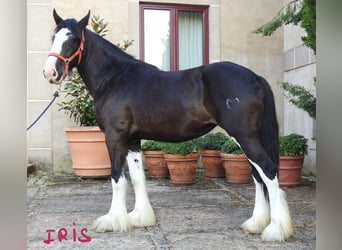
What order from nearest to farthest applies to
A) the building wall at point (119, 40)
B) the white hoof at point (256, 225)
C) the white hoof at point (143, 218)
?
the white hoof at point (256, 225) → the white hoof at point (143, 218) → the building wall at point (119, 40)

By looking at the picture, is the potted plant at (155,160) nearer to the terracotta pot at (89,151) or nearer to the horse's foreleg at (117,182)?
the terracotta pot at (89,151)

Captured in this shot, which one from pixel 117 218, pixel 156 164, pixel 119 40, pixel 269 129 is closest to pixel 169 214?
pixel 117 218

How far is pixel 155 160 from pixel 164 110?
223 centimetres

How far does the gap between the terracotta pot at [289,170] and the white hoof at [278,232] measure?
189cm

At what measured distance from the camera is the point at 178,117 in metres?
2.56

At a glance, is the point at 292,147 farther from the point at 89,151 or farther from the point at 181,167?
the point at 89,151

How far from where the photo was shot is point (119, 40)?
17.2ft

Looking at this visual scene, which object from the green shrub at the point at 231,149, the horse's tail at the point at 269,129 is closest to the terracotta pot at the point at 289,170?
the green shrub at the point at 231,149

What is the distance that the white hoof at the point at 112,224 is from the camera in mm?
2555

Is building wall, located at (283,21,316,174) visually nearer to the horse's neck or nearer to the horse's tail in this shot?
the horse's tail

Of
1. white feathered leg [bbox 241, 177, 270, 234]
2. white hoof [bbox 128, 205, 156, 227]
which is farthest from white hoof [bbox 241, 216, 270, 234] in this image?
white hoof [bbox 128, 205, 156, 227]
